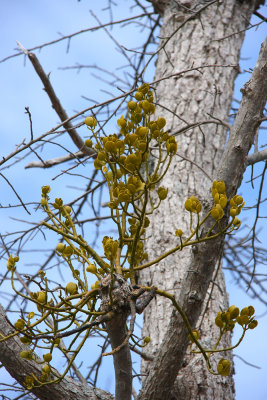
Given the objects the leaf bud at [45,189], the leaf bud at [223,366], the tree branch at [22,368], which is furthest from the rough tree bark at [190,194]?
the leaf bud at [45,189]

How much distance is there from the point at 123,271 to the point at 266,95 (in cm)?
90

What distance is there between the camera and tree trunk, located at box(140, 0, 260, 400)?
1854 millimetres

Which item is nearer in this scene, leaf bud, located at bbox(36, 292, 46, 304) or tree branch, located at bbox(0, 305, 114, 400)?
leaf bud, located at bbox(36, 292, 46, 304)

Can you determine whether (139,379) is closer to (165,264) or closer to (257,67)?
(165,264)

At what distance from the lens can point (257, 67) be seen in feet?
5.43

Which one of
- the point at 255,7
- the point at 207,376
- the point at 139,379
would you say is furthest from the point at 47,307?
the point at 255,7

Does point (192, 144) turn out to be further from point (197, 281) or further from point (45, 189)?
point (45, 189)

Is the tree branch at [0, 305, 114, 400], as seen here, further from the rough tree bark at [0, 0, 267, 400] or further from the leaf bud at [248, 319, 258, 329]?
the leaf bud at [248, 319, 258, 329]

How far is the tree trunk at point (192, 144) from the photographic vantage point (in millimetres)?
1854

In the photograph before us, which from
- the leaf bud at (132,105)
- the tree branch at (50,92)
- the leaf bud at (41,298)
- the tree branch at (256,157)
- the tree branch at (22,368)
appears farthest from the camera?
the tree branch at (50,92)

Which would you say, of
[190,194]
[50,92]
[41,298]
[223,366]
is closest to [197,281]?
[223,366]

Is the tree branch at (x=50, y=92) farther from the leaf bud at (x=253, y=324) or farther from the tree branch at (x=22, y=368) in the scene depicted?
the leaf bud at (x=253, y=324)

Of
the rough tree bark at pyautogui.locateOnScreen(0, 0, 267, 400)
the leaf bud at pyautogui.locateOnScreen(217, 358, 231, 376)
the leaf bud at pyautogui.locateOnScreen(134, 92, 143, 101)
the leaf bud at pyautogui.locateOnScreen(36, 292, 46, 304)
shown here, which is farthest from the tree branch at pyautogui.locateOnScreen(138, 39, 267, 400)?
the leaf bud at pyautogui.locateOnScreen(36, 292, 46, 304)

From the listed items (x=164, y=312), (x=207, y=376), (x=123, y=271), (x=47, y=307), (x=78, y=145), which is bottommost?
(x=47, y=307)
